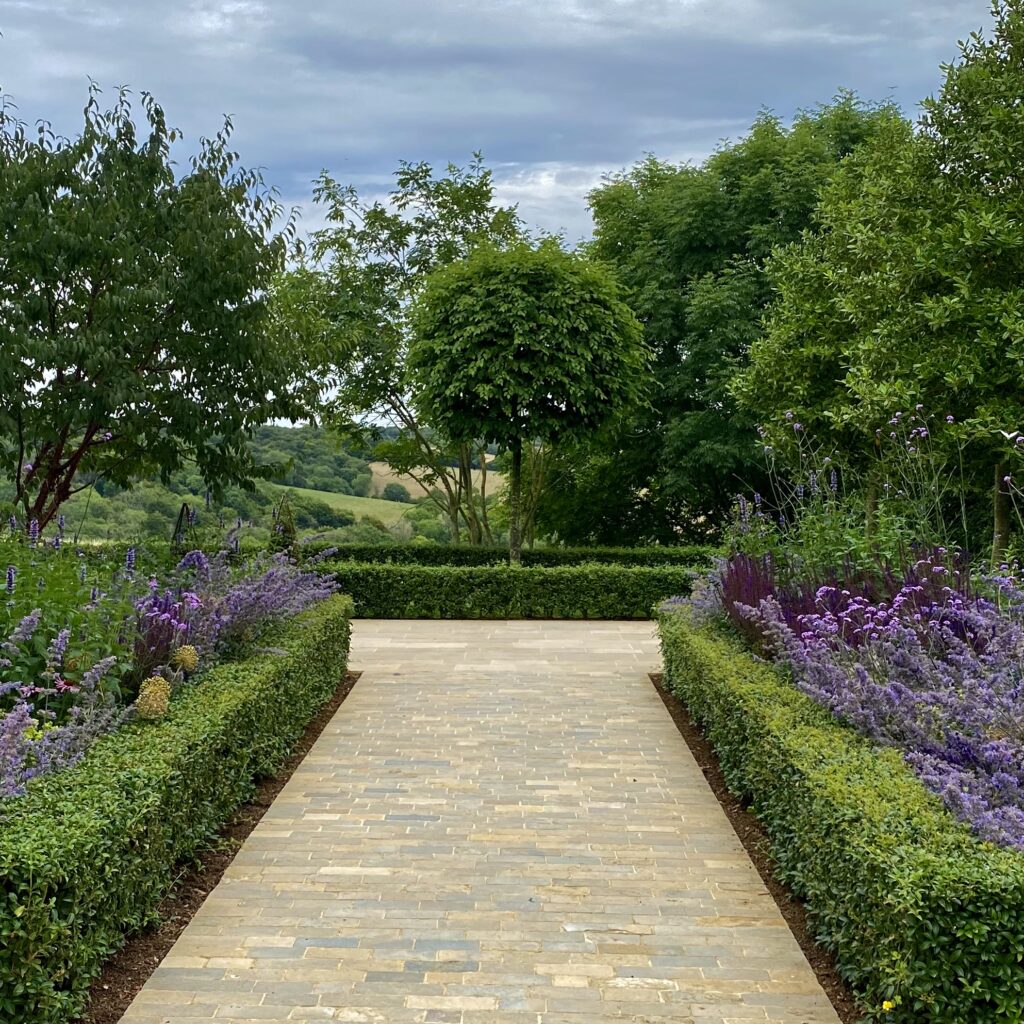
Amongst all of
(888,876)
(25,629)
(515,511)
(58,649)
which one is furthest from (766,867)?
(515,511)

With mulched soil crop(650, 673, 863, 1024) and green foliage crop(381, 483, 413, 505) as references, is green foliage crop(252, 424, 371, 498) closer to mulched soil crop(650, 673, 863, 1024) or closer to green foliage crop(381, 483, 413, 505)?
green foliage crop(381, 483, 413, 505)

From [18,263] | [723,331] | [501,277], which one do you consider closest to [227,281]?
[18,263]

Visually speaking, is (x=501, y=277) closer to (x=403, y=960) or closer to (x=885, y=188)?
(x=885, y=188)

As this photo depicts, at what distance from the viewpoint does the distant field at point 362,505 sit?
85.5ft

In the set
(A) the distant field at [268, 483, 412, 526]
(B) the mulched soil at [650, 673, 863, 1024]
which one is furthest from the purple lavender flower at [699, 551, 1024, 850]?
(A) the distant field at [268, 483, 412, 526]

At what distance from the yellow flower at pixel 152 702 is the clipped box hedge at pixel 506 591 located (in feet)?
33.0

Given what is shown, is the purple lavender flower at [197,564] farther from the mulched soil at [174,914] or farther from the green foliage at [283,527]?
the green foliage at [283,527]

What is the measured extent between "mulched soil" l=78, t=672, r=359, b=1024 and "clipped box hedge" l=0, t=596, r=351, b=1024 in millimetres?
83

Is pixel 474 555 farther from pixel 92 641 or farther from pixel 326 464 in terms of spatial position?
pixel 92 641

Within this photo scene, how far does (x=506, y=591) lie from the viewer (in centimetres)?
1546

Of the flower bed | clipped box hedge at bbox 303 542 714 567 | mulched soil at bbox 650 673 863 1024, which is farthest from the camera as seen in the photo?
clipped box hedge at bbox 303 542 714 567

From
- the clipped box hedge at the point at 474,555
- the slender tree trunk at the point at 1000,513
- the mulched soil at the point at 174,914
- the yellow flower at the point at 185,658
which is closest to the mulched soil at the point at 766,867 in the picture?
the mulched soil at the point at 174,914

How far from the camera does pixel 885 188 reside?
11.7 metres

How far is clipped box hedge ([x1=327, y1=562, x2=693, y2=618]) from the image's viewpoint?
15383mm
